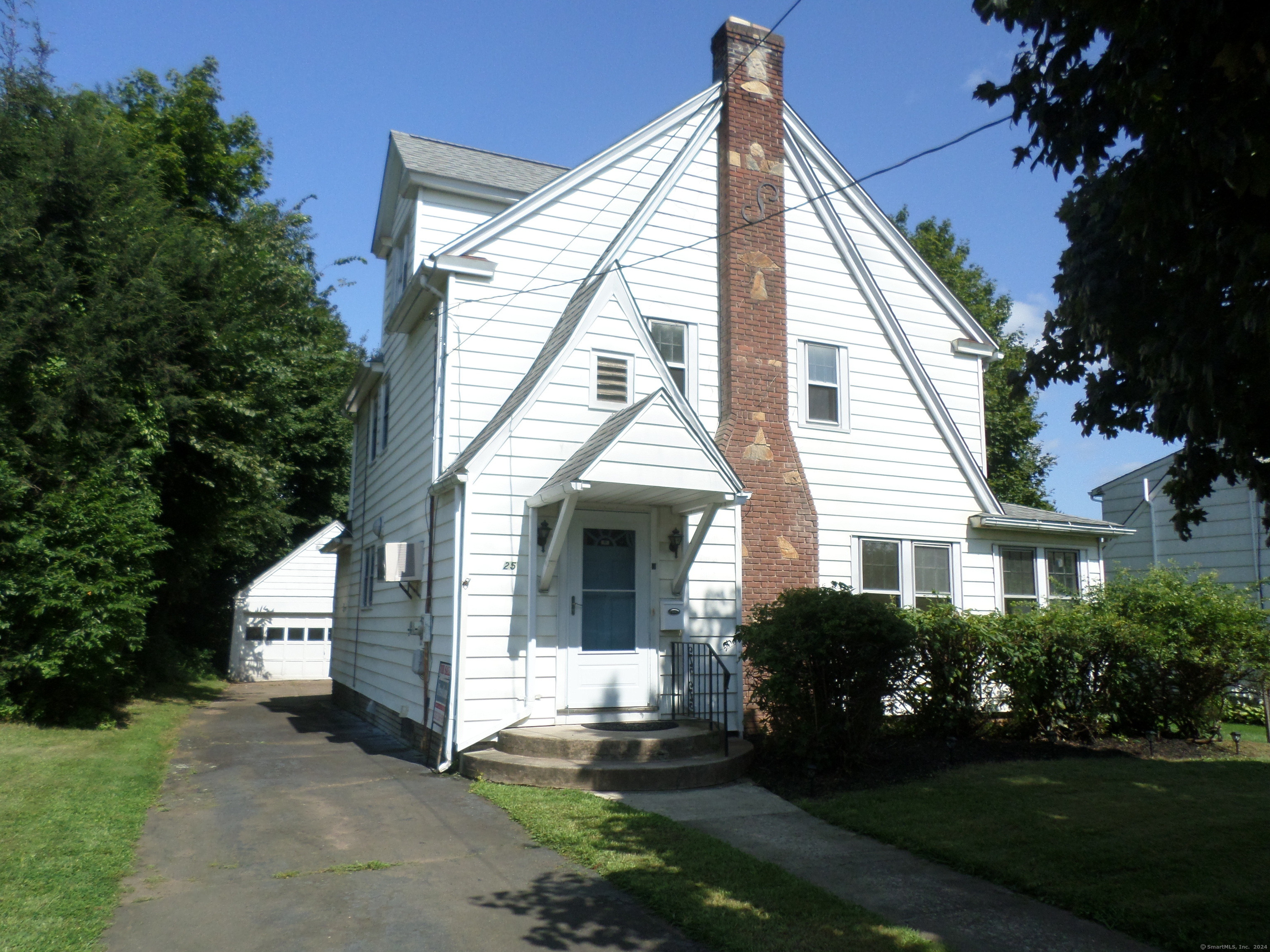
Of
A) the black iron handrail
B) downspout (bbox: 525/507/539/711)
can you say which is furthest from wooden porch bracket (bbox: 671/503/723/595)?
downspout (bbox: 525/507/539/711)

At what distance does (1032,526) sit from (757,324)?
527 cm

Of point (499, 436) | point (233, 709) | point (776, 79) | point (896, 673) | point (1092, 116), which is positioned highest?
point (776, 79)

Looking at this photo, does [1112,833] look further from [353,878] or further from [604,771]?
[353,878]

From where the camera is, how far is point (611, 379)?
426 inches

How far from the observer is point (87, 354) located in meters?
13.2

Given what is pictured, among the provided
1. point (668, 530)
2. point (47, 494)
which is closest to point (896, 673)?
point (668, 530)

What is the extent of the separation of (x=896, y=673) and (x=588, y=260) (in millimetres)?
6558

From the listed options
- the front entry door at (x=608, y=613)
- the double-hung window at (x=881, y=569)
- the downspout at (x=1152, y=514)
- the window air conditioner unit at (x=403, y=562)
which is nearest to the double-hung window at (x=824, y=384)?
the double-hung window at (x=881, y=569)

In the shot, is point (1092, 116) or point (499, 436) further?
point (499, 436)

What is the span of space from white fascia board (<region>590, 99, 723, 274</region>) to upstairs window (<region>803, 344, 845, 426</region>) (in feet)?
9.44

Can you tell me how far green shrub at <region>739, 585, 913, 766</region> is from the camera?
28.5 ft

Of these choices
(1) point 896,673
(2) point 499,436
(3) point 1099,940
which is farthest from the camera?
(2) point 499,436

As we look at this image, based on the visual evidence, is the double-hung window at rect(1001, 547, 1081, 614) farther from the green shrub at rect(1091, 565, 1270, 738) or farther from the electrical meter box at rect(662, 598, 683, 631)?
the electrical meter box at rect(662, 598, 683, 631)

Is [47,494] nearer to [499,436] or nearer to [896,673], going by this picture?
[499,436]
